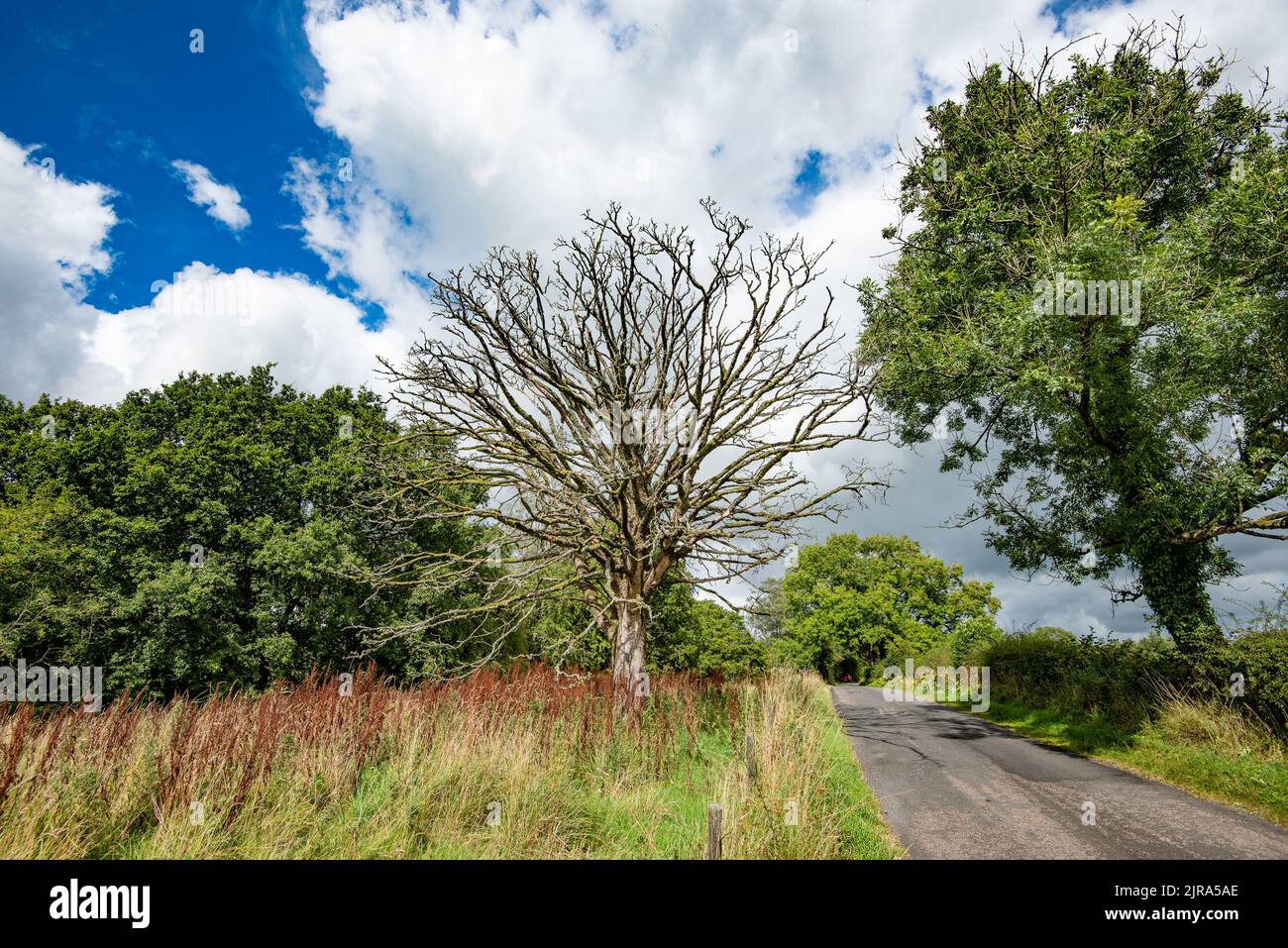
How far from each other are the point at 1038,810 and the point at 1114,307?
27.4 feet

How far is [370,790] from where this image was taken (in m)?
5.35

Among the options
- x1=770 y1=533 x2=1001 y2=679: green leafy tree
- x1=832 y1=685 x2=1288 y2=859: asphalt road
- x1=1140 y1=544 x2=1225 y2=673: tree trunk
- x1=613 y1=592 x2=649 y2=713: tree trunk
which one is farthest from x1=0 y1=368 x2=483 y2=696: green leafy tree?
x1=770 y1=533 x2=1001 y2=679: green leafy tree

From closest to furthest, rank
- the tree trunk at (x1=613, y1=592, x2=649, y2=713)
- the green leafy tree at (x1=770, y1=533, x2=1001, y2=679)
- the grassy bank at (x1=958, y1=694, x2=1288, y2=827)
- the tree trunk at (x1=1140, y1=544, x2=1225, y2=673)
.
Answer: the grassy bank at (x1=958, y1=694, x2=1288, y2=827) → the tree trunk at (x1=1140, y1=544, x2=1225, y2=673) → the tree trunk at (x1=613, y1=592, x2=649, y2=713) → the green leafy tree at (x1=770, y1=533, x2=1001, y2=679)

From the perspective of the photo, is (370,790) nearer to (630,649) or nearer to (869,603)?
(630,649)

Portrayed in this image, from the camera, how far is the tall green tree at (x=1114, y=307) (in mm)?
9719

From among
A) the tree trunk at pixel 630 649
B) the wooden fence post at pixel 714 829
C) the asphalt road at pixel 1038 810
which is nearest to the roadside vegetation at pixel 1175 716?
the asphalt road at pixel 1038 810

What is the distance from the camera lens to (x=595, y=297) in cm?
1289

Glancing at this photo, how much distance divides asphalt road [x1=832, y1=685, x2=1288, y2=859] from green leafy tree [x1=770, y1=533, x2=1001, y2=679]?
120ft

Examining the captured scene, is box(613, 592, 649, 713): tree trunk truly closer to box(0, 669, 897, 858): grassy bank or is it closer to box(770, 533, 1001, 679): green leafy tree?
box(0, 669, 897, 858): grassy bank

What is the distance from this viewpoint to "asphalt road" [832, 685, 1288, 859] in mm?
5199

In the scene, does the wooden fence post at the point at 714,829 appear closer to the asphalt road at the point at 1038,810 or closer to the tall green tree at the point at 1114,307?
the asphalt road at the point at 1038,810

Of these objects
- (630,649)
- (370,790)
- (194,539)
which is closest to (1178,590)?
(630,649)
